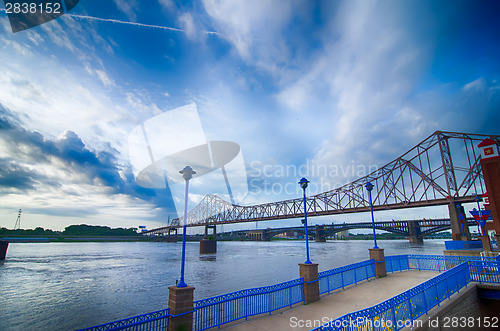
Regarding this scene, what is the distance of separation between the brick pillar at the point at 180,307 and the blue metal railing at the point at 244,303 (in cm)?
29

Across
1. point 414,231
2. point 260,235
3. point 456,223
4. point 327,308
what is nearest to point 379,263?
point 327,308

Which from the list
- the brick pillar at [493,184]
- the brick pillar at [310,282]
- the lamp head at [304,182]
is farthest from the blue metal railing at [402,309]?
the brick pillar at [493,184]

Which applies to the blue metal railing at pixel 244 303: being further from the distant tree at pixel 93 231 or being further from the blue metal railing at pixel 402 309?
the distant tree at pixel 93 231

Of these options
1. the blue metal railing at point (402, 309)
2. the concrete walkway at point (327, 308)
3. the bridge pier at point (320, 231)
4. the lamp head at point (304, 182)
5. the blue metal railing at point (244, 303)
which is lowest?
the concrete walkway at point (327, 308)

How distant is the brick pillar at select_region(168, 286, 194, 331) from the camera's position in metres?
7.77

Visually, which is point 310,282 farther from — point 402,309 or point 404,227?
point 404,227

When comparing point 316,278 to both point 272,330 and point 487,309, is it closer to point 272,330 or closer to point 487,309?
point 272,330

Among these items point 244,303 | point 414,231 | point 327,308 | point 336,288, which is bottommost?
point 327,308

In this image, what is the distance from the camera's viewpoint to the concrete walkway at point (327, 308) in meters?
8.66

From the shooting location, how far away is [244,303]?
9641 millimetres

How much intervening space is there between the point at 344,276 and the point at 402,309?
7.09 m

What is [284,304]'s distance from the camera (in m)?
10.6

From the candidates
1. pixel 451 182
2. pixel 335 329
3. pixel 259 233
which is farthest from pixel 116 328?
pixel 259 233

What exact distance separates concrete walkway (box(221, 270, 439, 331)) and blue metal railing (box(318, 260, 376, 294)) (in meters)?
0.33
